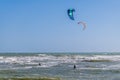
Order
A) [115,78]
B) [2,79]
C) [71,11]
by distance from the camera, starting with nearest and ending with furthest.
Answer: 1. [71,11]
2. [2,79]
3. [115,78]

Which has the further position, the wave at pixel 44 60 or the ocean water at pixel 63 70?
the wave at pixel 44 60

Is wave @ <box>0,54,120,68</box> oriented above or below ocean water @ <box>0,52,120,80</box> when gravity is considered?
above

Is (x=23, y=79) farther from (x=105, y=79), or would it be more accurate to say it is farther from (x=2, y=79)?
(x=105, y=79)

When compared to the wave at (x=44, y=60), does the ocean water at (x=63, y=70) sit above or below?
below

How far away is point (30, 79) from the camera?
107 ft

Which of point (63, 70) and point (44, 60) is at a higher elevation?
point (44, 60)

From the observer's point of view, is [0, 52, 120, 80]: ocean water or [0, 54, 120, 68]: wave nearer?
[0, 52, 120, 80]: ocean water

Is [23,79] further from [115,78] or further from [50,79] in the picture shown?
[115,78]

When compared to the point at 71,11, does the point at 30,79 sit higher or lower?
lower

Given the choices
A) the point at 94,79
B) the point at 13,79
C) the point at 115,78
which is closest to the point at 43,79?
the point at 13,79

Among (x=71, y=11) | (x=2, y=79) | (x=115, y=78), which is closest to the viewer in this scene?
(x=71, y=11)

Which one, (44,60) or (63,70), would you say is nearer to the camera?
(63,70)

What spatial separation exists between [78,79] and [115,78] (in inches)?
158

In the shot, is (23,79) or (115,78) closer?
(23,79)
